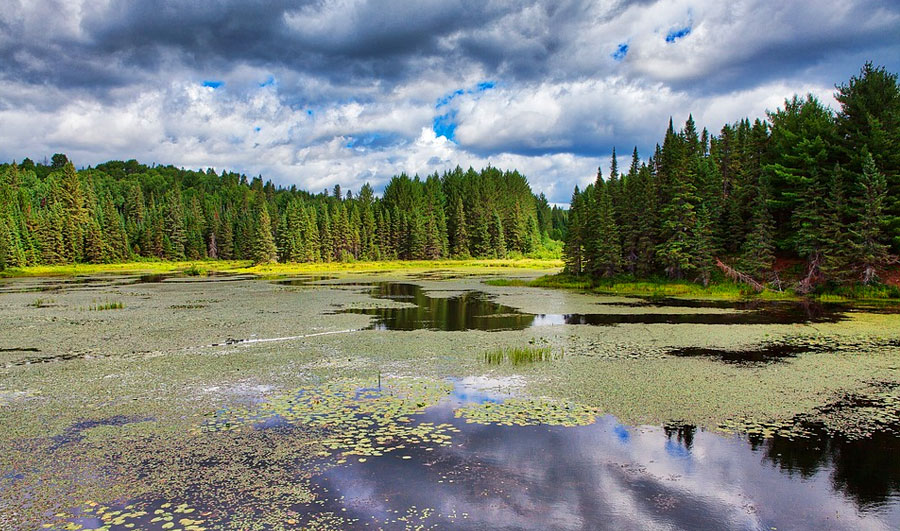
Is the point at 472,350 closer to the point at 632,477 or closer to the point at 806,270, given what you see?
the point at 632,477

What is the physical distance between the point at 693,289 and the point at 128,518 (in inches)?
1715

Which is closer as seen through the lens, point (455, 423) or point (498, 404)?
point (455, 423)

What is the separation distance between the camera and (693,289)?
4434 cm

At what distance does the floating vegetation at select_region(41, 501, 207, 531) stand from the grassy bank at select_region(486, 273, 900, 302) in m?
39.7

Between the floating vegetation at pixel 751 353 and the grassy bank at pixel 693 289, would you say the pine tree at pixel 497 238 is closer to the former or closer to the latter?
the grassy bank at pixel 693 289

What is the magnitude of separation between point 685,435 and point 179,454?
966 cm

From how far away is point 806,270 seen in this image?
42031 mm

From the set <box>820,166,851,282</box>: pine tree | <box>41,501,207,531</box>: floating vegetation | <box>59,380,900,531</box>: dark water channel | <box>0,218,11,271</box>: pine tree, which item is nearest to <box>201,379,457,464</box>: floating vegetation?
<box>59,380,900,531</box>: dark water channel

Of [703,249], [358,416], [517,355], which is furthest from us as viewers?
[703,249]

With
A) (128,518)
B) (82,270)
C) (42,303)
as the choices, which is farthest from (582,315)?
(82,270)

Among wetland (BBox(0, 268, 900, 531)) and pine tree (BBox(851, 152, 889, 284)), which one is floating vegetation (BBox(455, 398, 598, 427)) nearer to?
wetland (BBox(0, 268, 900, 531))

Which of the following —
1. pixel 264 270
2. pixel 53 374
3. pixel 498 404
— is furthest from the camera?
pixel 264 270

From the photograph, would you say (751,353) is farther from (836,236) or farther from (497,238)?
(497,238)

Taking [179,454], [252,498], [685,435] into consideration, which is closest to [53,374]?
[179,454]
